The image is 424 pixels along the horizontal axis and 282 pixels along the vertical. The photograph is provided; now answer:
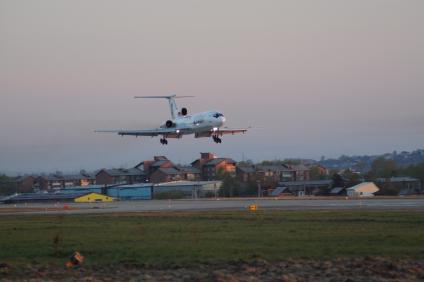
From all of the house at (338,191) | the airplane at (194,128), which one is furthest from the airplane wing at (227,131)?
the house at (338,191)

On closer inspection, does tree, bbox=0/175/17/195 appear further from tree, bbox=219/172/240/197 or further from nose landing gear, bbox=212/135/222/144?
nose landing gear, bbox=212/135/222/144

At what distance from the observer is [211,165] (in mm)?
172500

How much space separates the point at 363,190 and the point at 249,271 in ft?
300

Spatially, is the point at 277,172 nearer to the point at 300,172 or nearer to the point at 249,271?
the point at 300,172

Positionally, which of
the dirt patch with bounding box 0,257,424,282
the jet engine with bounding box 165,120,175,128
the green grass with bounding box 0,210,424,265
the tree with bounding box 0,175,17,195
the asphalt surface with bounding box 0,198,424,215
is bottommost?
the dirt patch with bounding box 0,257,424,282

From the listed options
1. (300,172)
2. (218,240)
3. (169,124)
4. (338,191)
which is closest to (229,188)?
(338,191)

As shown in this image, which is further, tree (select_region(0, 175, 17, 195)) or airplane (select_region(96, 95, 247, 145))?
tree (select_region(0, 175, 17, 195))

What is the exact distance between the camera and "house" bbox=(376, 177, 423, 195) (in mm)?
114812

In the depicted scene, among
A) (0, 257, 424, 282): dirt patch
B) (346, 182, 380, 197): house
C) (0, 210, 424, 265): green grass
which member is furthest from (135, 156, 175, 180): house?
(0, 257, 424, 282): dirt patch

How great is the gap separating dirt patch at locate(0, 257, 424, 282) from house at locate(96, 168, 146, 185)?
485ft

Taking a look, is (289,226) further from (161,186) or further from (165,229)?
(161,186)

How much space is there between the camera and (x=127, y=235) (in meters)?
37.1

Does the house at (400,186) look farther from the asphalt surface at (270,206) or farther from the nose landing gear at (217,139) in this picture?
the nose landing gear at (217,139)

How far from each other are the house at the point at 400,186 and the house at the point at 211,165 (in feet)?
139
